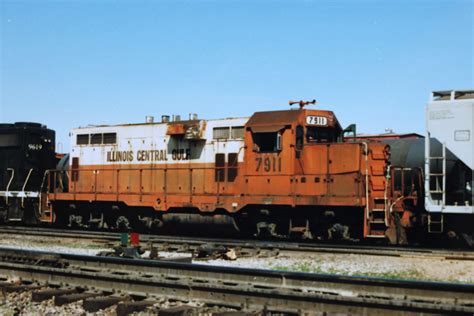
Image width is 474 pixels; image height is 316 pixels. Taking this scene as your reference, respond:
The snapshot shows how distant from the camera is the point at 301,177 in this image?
49.6 ft

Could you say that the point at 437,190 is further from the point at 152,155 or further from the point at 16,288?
the point at 16,288

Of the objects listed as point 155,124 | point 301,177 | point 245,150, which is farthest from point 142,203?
point 301,177

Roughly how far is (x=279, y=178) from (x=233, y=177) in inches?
63.2

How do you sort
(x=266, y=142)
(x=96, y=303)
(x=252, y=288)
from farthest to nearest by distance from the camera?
(x=266, y=142) < (x=252, y=288) < (x=96, y=303)

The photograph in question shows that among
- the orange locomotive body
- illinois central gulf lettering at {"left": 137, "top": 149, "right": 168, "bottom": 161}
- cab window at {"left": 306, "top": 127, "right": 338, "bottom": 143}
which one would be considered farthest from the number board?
illinois central gulf lettering at {"left": 137, "top": 149, "right": 168, "bottom": 161}

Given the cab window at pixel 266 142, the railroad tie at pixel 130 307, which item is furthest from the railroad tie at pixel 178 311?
the cab window at pixel 266 142

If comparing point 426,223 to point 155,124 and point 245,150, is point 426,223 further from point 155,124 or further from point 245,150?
point 155,124

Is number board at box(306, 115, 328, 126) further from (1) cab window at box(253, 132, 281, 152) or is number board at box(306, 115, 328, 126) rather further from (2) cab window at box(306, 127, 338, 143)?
(1) cab window at box(253, 132, 281, 152)

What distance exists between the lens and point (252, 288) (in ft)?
23.5

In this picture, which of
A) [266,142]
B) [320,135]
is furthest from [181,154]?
[320,135]

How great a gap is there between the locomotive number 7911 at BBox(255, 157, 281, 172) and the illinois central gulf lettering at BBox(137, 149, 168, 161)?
356 centimetres

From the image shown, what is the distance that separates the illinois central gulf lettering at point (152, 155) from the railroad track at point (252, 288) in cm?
871

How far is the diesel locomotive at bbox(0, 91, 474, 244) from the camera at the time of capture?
13.6 m

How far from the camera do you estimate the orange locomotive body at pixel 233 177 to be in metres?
14.7
